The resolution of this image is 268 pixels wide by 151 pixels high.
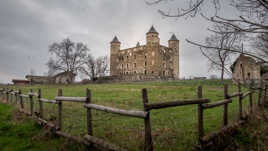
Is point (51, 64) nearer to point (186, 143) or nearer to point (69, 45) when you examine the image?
point (69, 45)

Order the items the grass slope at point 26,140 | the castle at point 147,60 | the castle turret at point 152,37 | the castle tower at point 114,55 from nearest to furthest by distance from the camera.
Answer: the grass slope at point 26,140 < the castle at point 147,60 < the castle turret at point 152,37 < the castle tower at point 114,55

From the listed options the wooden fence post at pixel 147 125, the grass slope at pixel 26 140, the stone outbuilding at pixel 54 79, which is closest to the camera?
the wooden fence post at pixel 147 125

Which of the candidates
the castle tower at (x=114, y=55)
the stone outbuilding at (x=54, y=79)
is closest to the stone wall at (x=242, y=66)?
the stone outbuilding at (x=54, y=79)

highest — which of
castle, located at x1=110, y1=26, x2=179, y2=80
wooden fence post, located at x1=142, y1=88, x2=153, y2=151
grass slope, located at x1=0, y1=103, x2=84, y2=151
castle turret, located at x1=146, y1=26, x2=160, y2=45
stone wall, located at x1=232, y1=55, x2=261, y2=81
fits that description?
castle turret, located at x1=146, y1=26, x2=160, y2=45

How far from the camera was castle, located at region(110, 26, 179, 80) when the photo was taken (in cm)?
6156

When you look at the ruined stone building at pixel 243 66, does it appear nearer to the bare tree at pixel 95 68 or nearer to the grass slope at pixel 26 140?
the grass slope at pixel 26 140

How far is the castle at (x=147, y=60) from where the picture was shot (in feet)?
202

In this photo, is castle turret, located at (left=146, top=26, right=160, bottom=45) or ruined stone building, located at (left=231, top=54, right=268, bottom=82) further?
castle turret, located at (left=146, top=26, right=160, bottom=45)

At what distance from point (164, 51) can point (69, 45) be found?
35877 mm

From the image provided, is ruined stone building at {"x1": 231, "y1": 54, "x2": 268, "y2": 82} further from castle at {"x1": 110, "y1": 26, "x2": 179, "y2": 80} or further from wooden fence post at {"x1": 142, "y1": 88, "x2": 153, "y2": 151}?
castle at {"x1": 110, "y1": 26, "x2": 179, "y2": 80}

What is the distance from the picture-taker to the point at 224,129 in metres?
4.72

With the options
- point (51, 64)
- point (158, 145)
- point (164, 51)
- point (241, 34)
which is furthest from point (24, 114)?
point (164, 51)

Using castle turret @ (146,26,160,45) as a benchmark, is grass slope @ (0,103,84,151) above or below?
below

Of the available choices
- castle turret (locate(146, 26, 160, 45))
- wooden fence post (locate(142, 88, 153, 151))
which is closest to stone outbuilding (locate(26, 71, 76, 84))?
castle turret (locate(146, 26, 160, 45))
